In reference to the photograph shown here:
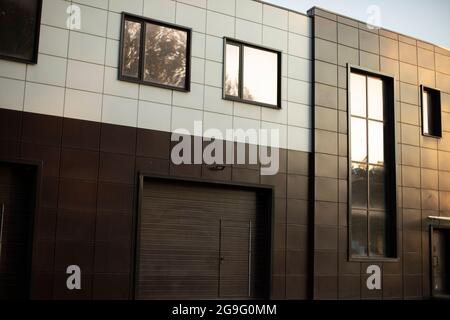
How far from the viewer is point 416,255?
57.4 feet

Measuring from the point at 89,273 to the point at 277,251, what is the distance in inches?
197

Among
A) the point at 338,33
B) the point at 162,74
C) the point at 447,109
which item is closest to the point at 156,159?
the point at 162,74

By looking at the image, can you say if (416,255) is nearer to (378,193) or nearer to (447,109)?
(378,193)

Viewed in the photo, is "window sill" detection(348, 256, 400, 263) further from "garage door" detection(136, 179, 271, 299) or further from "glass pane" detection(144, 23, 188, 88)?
"glass pane" detection(144, 23, 188, 88)

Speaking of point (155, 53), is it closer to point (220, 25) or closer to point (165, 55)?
point (165, 55)

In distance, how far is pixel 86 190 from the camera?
→ 12.6 m

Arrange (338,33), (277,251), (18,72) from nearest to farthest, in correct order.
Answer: (18,72) → (277,251) → (338,33)

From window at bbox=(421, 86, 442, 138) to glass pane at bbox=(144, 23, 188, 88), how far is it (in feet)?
28.4

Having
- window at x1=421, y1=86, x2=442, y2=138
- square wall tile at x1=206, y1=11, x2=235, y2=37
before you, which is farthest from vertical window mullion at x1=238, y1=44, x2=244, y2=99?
window at x1=421, y1=86, x2=442, y2=138

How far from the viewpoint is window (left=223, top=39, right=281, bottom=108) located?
593 inches


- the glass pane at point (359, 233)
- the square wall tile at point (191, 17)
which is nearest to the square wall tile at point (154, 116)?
the square wall tile at point (191, 17)

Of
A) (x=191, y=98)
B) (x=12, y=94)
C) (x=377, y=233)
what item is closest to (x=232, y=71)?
(x=191, y=98)

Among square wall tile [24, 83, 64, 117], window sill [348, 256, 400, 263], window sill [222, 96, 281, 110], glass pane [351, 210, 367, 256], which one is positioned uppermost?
window sill [222, 96, 281, 110]

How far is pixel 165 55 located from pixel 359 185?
703cm
